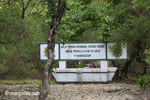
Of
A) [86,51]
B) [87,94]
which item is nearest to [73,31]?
[86,51]

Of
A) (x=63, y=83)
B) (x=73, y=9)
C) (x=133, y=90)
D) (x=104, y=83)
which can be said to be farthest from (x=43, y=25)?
(x=133, y=90)

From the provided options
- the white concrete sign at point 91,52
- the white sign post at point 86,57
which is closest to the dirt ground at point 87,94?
the white sign post at point 86,57

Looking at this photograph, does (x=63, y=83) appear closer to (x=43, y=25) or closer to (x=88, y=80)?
(x=88, y=80)

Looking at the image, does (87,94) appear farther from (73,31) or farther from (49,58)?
(73,31)

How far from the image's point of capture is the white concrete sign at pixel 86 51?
1625 centimetres

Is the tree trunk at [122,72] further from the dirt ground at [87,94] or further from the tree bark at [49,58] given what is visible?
the tree bark at [49,58]

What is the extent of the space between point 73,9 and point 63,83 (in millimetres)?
3959

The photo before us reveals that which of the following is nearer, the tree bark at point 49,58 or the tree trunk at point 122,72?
the tree bark at point 49,58

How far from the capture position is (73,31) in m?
16.8

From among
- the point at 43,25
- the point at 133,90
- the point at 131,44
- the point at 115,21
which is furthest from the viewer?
the point at 43,25

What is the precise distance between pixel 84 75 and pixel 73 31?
96.1 inches

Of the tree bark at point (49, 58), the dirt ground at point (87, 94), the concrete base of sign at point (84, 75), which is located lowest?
the dirt ground at point (87, 94)

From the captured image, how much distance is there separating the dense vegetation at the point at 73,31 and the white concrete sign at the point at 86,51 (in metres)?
0.46

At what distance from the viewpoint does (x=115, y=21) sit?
16.0 meters
